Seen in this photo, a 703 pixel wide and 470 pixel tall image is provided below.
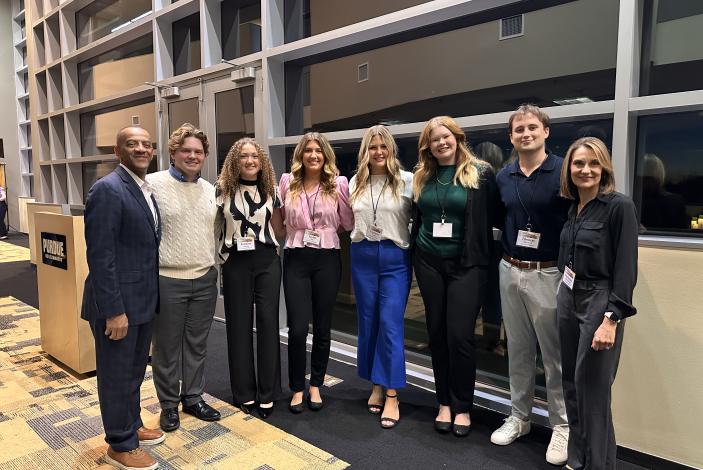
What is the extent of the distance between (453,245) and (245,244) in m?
1.05

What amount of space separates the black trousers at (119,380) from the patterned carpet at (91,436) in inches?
8.3

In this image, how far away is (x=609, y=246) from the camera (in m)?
1.79

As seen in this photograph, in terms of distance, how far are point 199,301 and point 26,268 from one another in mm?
6355

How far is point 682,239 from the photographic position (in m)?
2.04

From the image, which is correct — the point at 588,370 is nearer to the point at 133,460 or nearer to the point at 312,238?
the point at 312,238

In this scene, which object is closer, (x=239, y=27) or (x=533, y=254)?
(x=533, y=254)

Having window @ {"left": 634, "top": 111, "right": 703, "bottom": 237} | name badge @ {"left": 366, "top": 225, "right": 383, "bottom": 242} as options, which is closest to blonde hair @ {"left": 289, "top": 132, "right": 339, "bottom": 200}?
name badge @ {"left": 366, "top": 225, "right": 383, "bottom": 242}

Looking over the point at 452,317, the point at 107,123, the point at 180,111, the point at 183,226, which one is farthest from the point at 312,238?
the point at 107,123

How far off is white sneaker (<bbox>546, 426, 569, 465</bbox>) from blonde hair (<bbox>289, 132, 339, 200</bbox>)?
1.58 meters

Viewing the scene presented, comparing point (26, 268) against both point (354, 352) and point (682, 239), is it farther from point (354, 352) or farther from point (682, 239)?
point (682, 239)

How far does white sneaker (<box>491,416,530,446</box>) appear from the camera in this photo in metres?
2.33

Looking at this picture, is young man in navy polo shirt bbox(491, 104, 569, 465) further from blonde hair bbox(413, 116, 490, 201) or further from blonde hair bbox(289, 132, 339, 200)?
blonde hair bbox(289, 132, 339, 200)

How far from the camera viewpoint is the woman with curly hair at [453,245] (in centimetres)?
227

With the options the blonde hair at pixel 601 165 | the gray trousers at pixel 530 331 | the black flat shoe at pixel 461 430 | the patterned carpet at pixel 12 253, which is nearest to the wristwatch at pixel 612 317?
the gray trousers at pixel 530 331
